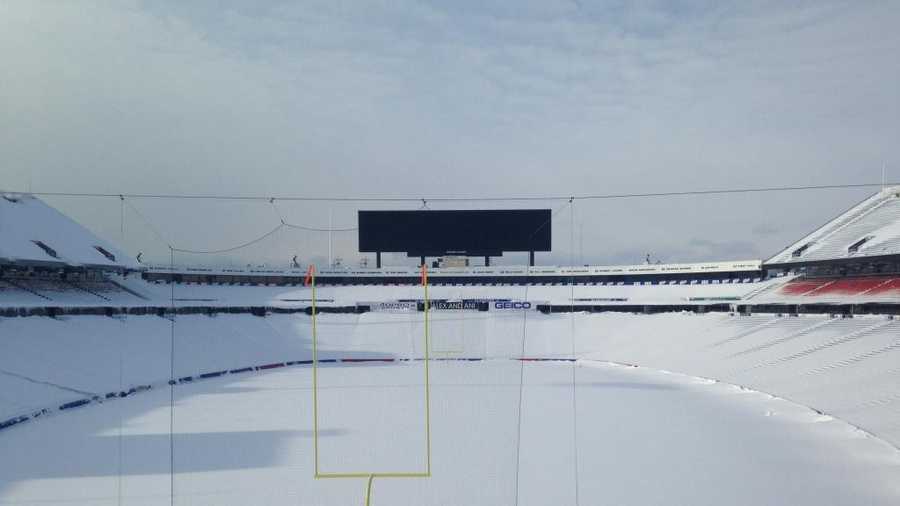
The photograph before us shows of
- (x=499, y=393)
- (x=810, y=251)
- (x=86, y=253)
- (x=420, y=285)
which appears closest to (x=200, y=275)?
(x=86, y=253)

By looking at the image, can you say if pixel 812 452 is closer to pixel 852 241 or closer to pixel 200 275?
pixel 852 241

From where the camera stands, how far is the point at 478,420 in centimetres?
1939

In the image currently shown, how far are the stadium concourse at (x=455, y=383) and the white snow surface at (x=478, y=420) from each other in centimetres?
10

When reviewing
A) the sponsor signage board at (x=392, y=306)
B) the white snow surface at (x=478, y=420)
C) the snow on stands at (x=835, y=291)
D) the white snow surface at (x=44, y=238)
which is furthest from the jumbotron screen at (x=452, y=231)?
the white snow surface at (x=44, y=238)

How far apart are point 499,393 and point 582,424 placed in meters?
7.34

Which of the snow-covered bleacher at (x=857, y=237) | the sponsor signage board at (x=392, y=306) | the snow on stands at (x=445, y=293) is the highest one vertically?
the snow-covered bleacher at (x=857, y=237)

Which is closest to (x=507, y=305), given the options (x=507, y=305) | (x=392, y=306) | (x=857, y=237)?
(x=507, y=305)

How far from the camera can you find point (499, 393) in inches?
1028

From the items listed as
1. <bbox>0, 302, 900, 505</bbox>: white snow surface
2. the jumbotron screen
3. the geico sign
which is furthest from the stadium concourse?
the jumbotron screen

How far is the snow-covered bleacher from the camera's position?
32.3 m

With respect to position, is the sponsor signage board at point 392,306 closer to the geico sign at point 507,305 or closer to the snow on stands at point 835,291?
the geico sign at point 507,305

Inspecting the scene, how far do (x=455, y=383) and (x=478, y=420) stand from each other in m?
9.50

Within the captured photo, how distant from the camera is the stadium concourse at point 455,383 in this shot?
12.9 metres

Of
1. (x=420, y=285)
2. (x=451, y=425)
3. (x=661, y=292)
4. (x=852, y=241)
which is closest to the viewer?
(x=451, y=425)
